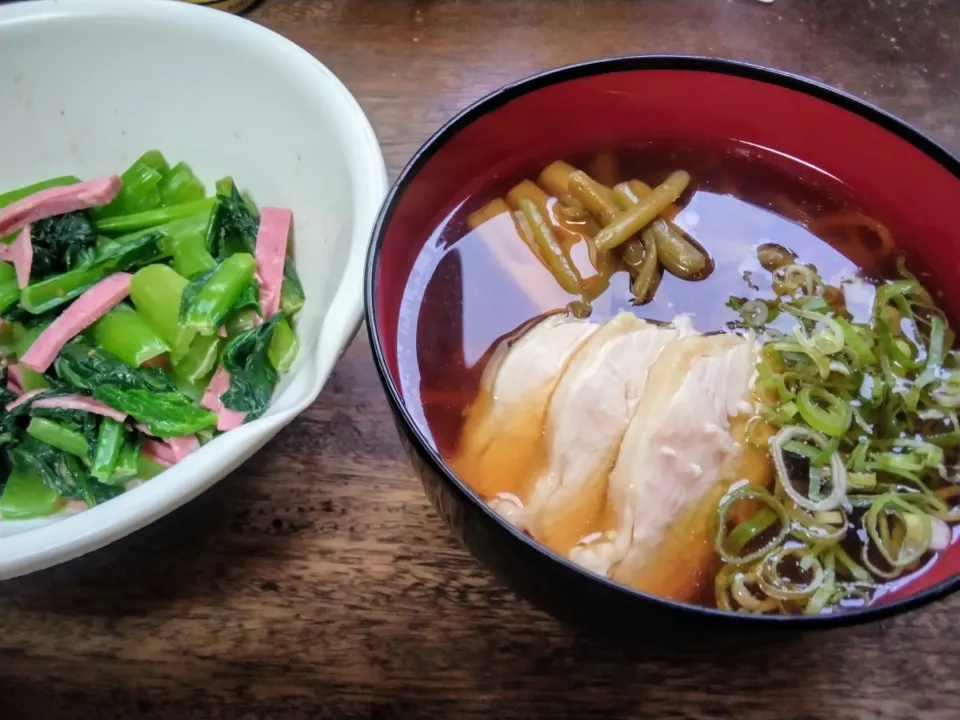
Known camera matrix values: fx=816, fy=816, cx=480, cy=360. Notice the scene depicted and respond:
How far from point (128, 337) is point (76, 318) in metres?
0.07

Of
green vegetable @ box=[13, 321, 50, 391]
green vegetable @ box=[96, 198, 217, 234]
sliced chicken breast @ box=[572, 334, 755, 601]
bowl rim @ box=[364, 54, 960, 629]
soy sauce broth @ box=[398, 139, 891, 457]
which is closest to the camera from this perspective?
bowl rim @ box=[364, 54, 960, 629]

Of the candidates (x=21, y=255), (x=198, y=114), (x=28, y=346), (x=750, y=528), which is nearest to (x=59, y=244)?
(x=21, y=255)

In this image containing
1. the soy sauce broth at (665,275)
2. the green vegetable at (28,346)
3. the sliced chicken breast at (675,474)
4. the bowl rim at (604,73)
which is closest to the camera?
the bowl rim at (604,73)

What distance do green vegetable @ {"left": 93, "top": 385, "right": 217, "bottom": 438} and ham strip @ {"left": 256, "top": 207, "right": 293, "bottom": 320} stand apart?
146 millimetres

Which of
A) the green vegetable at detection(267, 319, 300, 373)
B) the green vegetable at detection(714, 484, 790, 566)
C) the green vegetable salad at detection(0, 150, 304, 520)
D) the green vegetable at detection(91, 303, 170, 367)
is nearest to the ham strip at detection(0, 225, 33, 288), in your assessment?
the green vegetable salad at detection(0, 150, 304, 520)

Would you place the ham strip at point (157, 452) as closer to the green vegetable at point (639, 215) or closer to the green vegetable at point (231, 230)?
the green vegetable at point (231, 230)

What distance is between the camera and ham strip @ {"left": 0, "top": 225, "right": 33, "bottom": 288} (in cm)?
104

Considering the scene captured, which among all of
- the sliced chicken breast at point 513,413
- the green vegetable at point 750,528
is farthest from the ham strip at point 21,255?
the green vegetable at point 750,528

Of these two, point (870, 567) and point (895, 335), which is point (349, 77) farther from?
point (870, 567)

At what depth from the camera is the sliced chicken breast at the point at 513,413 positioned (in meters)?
0.80

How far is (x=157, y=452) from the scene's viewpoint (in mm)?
957

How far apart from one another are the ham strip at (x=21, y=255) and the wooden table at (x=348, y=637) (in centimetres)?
38

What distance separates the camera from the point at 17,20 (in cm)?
111

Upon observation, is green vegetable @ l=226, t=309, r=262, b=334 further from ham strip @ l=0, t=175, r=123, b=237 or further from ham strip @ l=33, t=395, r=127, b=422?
ham strip @ l=0, t=175, r=123, b=237
